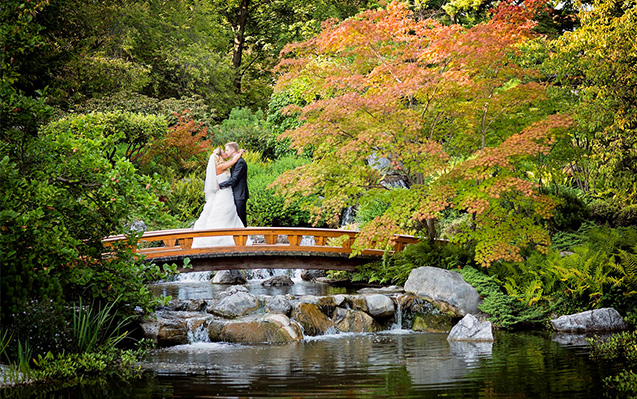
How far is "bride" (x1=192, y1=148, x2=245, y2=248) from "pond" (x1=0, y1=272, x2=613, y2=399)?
471 centimetres

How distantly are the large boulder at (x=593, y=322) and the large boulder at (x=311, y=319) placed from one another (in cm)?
385

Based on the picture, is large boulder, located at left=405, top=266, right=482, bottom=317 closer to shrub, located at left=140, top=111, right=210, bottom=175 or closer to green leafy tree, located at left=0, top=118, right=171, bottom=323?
green leafy tree, located at left=0, top=118, right=171, bottom=323

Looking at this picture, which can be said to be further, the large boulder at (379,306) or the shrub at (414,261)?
the shrub at (414,261)

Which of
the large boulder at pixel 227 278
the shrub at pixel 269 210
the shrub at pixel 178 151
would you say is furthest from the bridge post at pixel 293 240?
the shrub at pixel 178 151

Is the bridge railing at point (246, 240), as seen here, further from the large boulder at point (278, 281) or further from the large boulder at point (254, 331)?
the large boulder at point (254, 331)

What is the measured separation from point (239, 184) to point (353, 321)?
4.87m

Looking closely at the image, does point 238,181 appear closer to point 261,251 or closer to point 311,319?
point 261,251

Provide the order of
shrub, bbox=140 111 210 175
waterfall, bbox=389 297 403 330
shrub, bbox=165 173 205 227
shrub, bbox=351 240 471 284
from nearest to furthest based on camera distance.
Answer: waterfall, bbox=389 297 403 330 → shrub, bbox=351 240 471 284 → shrub, bbox=165 173 205 227 → shrub, bbox=140 111 210 175

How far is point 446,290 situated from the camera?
11.3m

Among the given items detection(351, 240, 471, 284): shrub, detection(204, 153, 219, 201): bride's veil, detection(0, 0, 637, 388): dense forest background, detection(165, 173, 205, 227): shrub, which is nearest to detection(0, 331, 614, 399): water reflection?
detection(0, 0, 637, 388): dense forest background

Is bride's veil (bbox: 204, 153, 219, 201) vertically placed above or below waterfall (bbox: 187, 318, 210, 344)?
above

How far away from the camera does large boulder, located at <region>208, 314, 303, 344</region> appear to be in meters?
9.85

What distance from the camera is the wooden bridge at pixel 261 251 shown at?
13242 millimetres

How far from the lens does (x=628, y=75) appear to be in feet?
35.4
